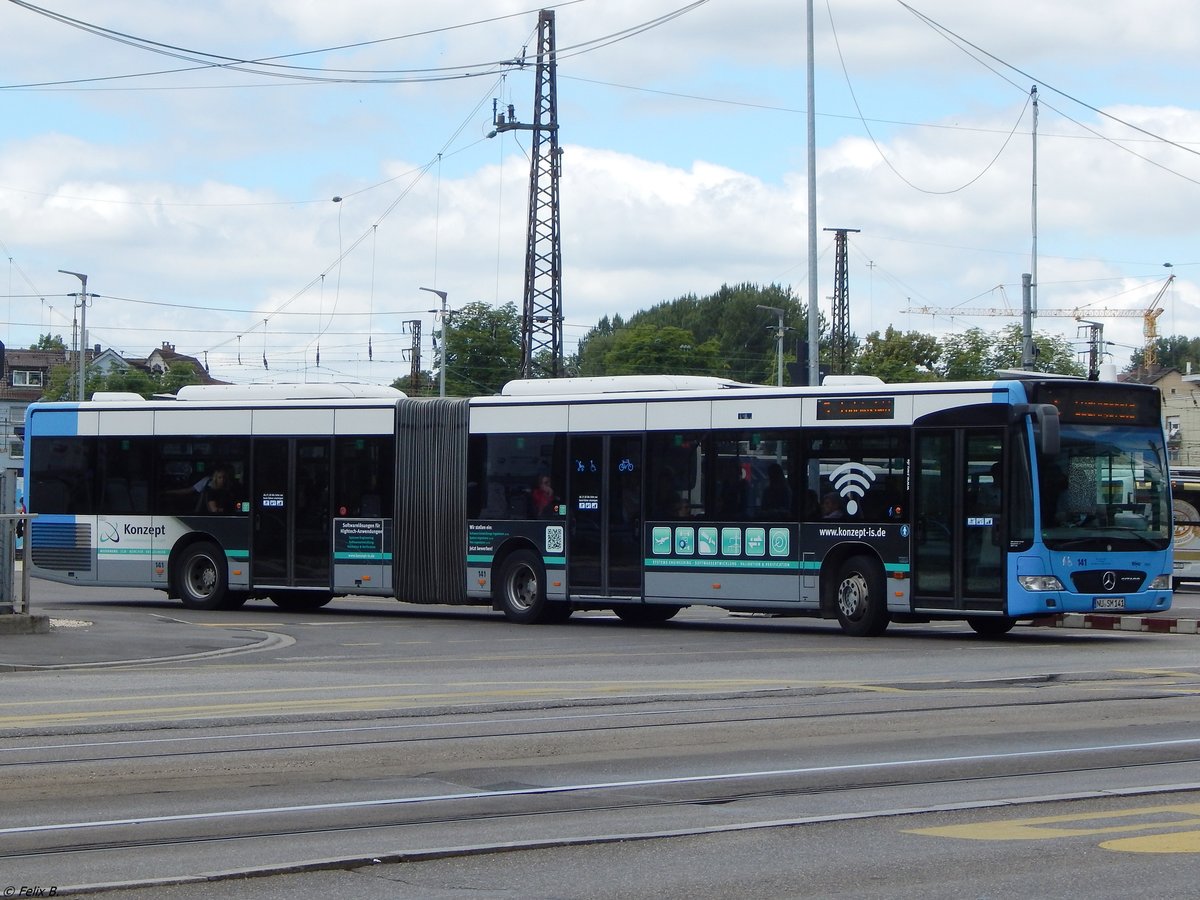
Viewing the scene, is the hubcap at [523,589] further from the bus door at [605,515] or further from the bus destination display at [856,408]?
the bus destination display at [856,408]

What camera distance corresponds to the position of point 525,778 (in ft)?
33.1

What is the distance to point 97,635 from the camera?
20.4 meters

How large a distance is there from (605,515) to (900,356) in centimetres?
8866

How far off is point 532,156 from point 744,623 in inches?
875

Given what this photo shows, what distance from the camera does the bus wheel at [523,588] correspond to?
80.5 feet

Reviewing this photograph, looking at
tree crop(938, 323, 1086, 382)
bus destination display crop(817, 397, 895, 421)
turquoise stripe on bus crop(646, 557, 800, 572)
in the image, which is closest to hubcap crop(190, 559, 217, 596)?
turquoise stripe on bus crop(646, 557, 800, 572)

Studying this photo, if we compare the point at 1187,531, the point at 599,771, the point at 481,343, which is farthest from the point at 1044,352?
the point at 599,771

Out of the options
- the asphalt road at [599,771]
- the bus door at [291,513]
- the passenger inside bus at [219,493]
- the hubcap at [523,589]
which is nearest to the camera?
the asphalt road at [599,771]

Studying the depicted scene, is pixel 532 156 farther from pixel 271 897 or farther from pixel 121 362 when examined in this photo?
pixel 121 362

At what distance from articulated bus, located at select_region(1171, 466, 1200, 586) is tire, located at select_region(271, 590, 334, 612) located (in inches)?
694

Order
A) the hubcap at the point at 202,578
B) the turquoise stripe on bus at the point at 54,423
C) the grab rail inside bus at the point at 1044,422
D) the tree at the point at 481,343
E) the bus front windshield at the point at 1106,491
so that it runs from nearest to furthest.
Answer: the grab rail inside bus at the point at 1044,422, the bus front windshield at the point at 1106,491, the hubcap at the point at 202,578, the turquoise stripe on bus at the point at 54,423, the tree at the point at 481,343

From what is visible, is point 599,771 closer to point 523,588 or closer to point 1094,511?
point 1094,511

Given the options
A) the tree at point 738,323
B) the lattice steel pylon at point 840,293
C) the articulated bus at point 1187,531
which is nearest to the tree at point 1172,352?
the tree at point 738,323

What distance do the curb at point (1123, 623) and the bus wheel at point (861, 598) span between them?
315 cm
